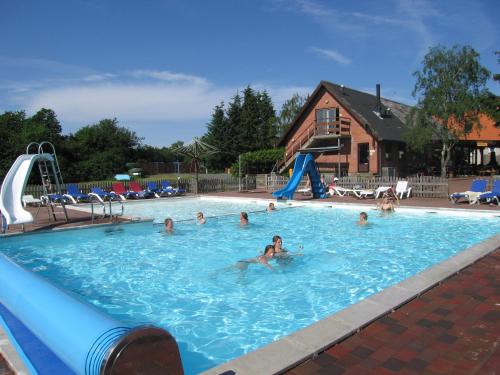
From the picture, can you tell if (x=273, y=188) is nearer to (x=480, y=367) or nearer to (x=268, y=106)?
(x=480, y=367)

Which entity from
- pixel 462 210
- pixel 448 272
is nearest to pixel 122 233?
pixel 448 272

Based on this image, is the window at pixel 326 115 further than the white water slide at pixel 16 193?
Yes

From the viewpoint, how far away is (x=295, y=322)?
17.5 feet

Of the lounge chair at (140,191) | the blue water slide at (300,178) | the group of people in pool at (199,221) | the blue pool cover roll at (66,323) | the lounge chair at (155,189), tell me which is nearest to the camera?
the blue pool cover roll at (66,323)

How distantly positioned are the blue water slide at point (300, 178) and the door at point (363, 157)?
9516 millimetres

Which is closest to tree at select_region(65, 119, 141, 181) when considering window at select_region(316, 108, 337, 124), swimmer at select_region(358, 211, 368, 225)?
window at select_region(316, 108, 337, 124)

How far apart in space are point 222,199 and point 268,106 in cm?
3032

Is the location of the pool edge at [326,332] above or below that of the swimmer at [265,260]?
above

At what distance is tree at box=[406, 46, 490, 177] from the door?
→ 9.55ft

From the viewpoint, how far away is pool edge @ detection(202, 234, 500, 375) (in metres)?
3.21

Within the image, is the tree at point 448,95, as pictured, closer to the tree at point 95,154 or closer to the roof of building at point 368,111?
the roof of building at point 368,111

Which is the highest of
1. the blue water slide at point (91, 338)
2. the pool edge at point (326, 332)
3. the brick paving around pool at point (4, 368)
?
the blue water slide at point (91, 338)

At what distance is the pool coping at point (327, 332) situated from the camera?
10.5ft

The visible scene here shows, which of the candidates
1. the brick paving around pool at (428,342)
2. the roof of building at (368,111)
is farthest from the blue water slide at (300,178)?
the brick paving around pool at (428,342)
